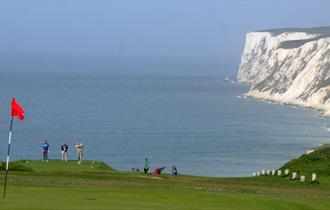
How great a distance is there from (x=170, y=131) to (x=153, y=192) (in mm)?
101249

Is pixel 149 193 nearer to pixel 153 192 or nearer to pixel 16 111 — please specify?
pixel 153 192

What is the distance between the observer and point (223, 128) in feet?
445

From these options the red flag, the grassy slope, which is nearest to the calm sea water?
the grassy slope

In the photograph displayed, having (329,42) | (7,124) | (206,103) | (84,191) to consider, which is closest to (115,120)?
(7,124)

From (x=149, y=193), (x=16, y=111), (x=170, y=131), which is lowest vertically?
(x=149, y=193)

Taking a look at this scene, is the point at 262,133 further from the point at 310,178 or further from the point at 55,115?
the point at 310,178

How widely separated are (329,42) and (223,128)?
69032 millimetres

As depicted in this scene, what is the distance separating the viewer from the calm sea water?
94375 mm

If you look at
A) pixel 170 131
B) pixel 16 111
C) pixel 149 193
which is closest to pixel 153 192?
pixel 149 193

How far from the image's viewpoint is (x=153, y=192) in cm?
2583

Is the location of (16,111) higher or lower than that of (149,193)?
higher

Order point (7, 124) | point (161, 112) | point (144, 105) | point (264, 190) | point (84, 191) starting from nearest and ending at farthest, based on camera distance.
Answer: point (84, 191) < point (264, 190) < point (7, 124) < point (161, 112) < point (144, 105)

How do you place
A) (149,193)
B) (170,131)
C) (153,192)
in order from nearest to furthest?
(149,193) < (153,192) < (170,131)

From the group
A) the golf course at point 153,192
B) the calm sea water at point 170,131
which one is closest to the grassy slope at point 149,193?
the golf course at point 153,192
